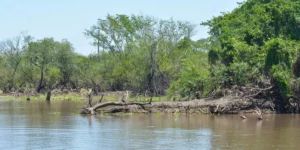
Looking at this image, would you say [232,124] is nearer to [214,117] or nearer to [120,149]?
[214,117]

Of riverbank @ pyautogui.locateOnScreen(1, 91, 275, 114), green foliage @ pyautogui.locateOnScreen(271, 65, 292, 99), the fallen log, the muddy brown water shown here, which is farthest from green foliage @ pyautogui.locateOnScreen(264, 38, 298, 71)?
the muddy brown water

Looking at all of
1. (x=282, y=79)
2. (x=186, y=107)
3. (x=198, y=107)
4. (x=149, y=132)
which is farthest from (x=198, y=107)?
(x=149, y=132)

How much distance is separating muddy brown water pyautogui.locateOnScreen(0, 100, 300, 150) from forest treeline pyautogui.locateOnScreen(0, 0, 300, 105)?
3481 millimetres

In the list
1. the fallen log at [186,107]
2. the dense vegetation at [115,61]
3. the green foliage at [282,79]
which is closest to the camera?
the green foliage at [282,79]

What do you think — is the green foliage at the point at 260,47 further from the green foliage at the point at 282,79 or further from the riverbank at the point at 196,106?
the riverbank at the point at 196,106

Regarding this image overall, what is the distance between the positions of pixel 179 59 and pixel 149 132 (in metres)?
30.7

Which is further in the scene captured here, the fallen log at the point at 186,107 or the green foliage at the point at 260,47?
the green foliage at the point at 260,47

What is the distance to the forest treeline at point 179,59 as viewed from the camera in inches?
1246

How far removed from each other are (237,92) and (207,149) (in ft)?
44.8

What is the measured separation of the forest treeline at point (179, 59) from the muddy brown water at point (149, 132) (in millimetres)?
3481

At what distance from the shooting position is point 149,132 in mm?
22719

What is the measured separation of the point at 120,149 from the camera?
18219 millimetres

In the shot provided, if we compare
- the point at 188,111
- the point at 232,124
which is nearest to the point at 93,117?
the point at 188,111

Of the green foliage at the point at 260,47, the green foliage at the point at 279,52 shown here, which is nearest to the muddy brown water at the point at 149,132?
the green foliage at the point at 260,47
